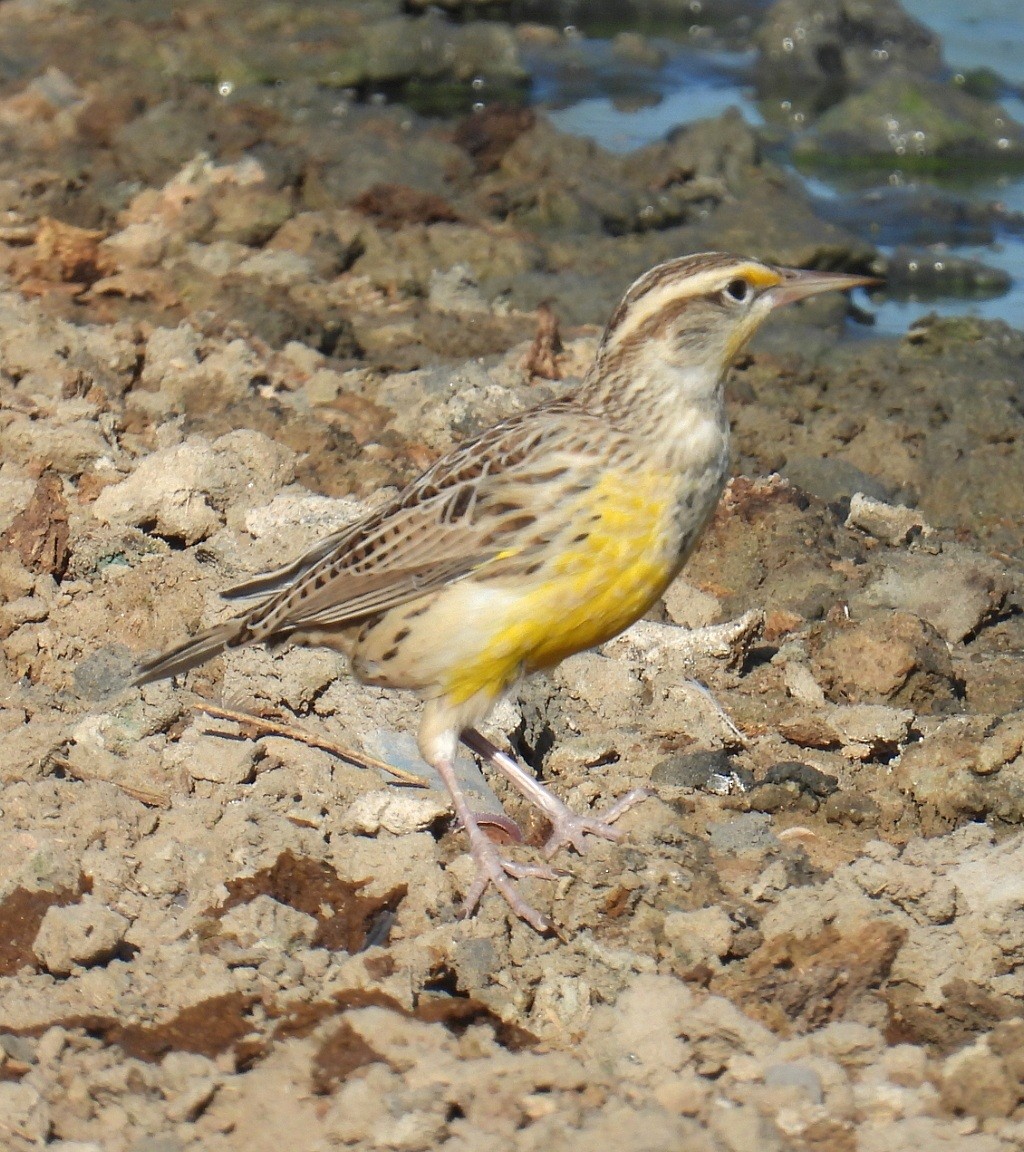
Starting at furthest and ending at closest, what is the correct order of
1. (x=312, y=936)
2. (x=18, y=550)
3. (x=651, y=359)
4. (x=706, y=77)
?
1. (x=706, y=77)
2. (x=18, y=550)
3. (x=651, y=359)
4. (x=312, y=936)

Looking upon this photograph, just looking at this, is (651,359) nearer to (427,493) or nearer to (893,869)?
(427,493)

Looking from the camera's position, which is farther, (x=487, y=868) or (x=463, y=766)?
(x=463, y=766)

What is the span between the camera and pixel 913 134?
16.8m

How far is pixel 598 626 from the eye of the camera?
5.71 meters

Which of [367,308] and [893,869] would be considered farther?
[367,308]

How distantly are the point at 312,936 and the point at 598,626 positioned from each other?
1.27 metres

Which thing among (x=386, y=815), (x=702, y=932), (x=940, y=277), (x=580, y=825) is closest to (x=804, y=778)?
(x=580, y=825)

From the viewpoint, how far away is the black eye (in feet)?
20.0

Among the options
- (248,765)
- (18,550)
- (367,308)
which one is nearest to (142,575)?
(18,550)

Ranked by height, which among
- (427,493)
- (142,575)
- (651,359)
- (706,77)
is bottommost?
(706,77)

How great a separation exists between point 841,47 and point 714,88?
5.04 feet

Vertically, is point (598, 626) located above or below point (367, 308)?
above

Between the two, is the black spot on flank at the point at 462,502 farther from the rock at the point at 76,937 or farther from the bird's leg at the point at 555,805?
the rock at the point at 76,937

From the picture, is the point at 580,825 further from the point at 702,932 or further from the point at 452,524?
the point at 452,524
